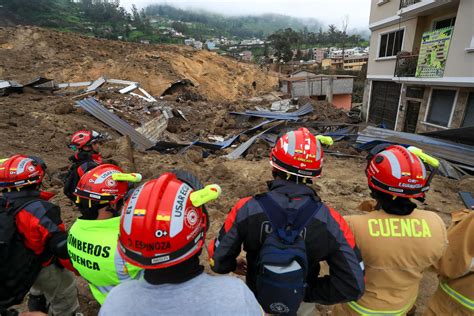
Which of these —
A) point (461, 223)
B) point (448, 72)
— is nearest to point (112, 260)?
point (461, 223)

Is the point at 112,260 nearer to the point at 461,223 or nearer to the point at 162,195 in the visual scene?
the point at 162,195

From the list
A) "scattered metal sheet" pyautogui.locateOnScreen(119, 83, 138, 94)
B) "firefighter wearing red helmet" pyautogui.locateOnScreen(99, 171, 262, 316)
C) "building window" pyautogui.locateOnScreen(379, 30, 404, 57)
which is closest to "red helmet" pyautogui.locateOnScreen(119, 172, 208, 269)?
"firefighter wearing red helmet" pyautogui.locateOnScreen(99, 171, 262, 316)

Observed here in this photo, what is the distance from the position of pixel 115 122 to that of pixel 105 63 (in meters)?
11.7

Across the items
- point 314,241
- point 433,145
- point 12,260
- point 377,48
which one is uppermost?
point 377,48

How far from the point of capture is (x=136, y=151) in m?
7.90

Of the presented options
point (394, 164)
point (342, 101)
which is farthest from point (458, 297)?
point (342, 101)

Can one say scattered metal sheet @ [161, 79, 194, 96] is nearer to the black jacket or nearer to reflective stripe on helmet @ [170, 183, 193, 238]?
the black jacket

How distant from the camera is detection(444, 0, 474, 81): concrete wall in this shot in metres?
8.50

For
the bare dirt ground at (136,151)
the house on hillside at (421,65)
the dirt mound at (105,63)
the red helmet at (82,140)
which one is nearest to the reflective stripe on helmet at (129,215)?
the bare dirt ground at (136,151)

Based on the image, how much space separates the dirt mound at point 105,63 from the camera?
16750 mm

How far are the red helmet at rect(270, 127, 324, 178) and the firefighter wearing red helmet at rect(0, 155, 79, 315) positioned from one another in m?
1.79

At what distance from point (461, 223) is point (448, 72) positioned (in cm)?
1029

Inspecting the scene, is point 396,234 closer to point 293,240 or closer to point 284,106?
point 293,240

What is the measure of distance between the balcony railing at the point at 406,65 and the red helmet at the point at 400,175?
12.0 m
